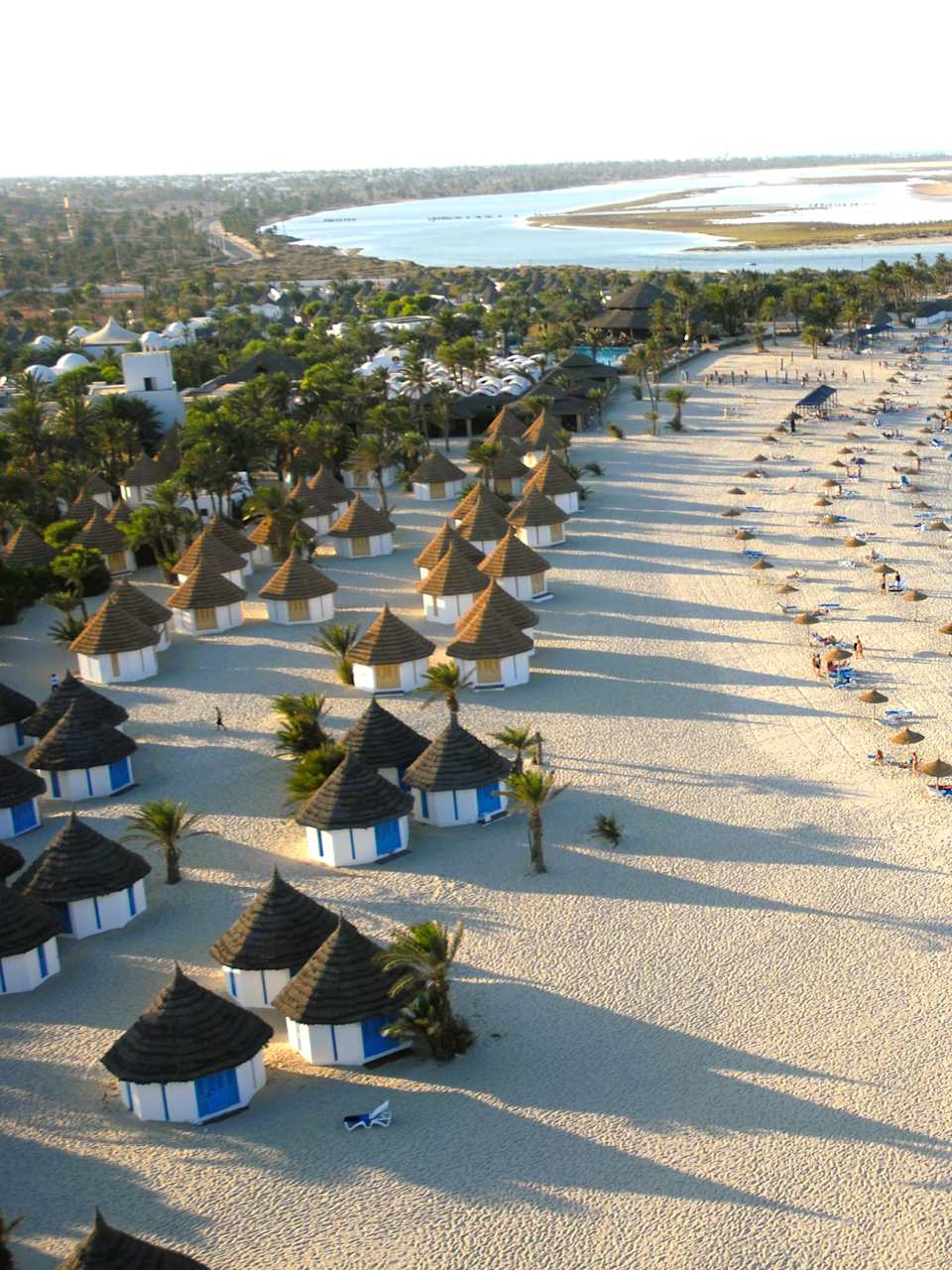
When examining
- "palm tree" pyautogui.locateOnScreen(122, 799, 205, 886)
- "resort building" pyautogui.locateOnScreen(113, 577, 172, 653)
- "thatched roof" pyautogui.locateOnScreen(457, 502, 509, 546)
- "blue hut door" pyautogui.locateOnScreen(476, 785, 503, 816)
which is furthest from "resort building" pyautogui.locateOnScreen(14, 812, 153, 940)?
"thatched roof" pyautogui.locateOnScreen(457, 502, 509, 546)

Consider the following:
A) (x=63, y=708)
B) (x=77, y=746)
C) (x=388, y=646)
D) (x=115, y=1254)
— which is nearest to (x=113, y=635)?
(x=63, y=708)

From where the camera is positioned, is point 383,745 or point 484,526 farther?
point 484,526

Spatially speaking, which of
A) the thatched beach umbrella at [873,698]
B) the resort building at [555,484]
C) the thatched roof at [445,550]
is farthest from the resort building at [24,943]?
the resort building at [555,484]

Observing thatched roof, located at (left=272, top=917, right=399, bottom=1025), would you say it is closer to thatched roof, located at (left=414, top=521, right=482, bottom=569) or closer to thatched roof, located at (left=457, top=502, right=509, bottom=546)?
thatched roof, located at (left=414, top=521, right=482, bottom=569)

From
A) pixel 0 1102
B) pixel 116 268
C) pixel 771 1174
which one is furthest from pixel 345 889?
pixel 116 268

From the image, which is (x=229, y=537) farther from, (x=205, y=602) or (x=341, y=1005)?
(x=341, y=1005)

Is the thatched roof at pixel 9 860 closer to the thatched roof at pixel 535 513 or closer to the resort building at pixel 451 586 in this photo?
the resort building at pixel 451 586
